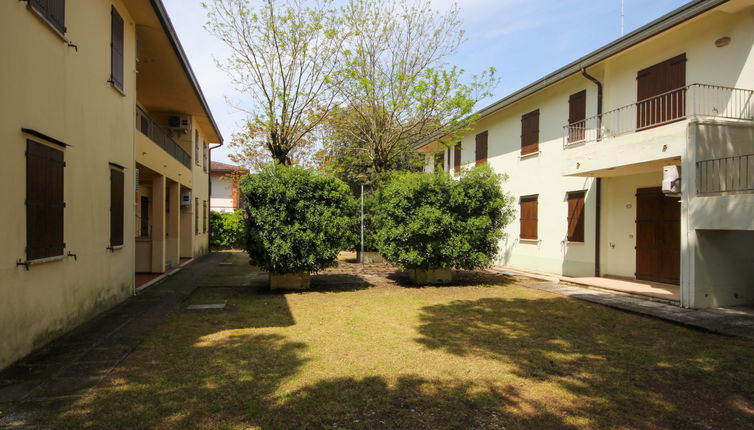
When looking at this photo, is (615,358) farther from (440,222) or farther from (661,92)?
(661,92)

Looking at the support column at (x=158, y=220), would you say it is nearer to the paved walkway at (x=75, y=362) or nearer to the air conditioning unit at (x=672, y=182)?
the paved walkway at (x=75, y=362)

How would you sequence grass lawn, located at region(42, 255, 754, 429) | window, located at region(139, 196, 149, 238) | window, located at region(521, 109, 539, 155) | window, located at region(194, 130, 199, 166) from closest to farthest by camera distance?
grass lawn, located at region(42, 255, 754, 429) < window, located at region(521, 109, 539, 155) < window, located at region(139, 196, 149, 238) < window, located at region(194, 130, 199, 166)


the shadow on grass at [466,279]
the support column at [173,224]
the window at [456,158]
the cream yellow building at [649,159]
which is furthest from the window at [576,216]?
the support column at [173,224]

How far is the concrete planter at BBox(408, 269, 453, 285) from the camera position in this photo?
11828 millimetres

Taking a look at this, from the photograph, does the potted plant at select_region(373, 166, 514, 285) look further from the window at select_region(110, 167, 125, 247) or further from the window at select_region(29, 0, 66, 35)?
the window at select_region(29, 0, 66, 35)

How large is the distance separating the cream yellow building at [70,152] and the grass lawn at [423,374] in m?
1.44

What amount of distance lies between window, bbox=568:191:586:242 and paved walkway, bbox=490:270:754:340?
9.51ft

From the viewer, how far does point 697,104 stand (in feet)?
29.7

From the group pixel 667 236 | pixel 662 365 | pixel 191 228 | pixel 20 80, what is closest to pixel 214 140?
pixel 191 228

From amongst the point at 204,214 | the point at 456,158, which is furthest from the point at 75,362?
the point at 456,158

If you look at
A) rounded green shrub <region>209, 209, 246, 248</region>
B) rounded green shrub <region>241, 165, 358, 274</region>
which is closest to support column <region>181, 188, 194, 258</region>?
rounded green shrub <region>209, 209, 246, 248</region>

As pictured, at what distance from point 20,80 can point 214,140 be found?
63.9 ft

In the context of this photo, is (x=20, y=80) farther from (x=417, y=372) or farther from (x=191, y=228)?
(x=191, y=228)

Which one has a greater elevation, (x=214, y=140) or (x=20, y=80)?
(x=214, y=140)
